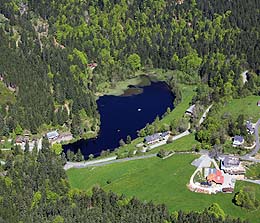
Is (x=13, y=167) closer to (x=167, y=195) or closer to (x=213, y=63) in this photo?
(x=167, y=195)

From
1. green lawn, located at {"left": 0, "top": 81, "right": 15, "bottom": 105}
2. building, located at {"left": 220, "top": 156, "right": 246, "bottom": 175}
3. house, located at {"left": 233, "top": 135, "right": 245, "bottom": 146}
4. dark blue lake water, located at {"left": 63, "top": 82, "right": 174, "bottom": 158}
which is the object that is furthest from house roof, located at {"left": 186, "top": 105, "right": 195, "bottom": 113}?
green lawn, located at {"left": 0, "top": 81, "right": 15, "bottom": 105}

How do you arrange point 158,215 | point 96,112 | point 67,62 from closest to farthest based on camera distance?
point 158,215
point 96,112
point 67,62

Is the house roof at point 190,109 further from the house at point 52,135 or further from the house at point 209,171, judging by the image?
the house at point 52,135

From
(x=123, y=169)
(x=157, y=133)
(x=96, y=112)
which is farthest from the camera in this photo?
(x=96, y=112)

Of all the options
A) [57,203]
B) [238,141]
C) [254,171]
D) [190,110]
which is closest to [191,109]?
[190,110]

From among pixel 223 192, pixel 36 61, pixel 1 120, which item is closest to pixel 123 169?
pixel 223 192

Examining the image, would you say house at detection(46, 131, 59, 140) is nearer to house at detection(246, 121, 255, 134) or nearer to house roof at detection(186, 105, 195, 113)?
house roof at detection(186, 105, 195, 113)
